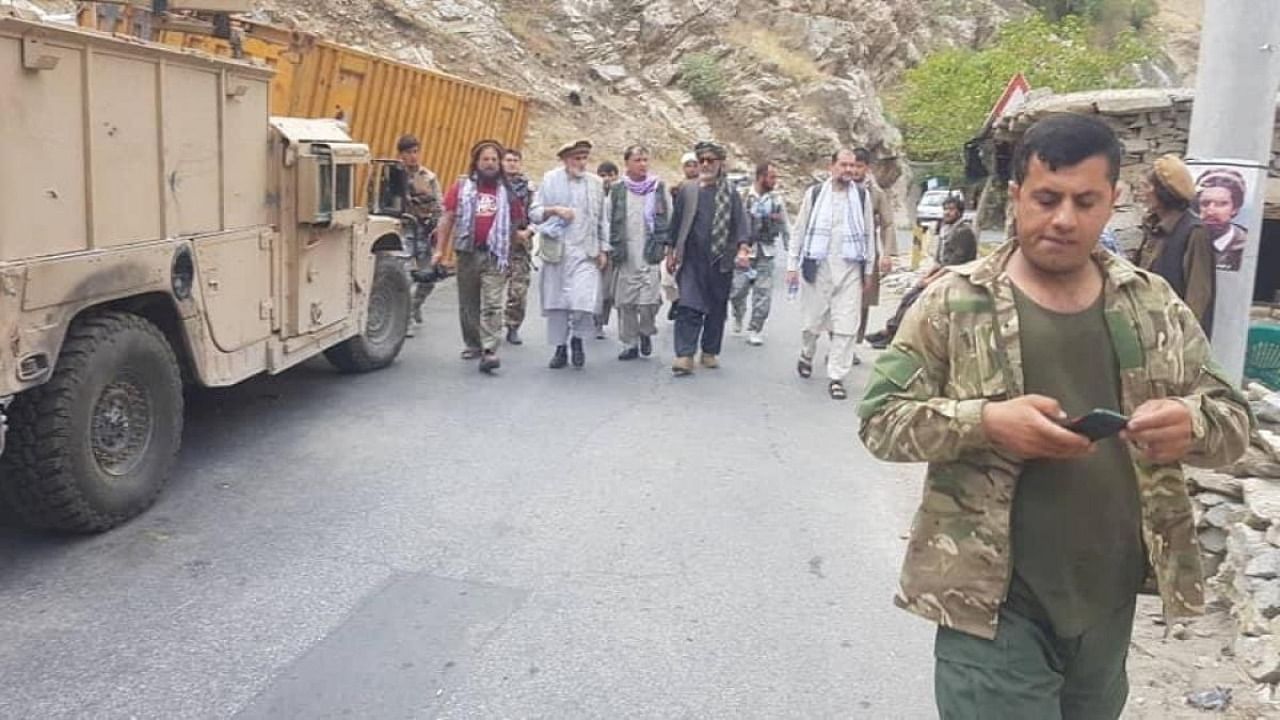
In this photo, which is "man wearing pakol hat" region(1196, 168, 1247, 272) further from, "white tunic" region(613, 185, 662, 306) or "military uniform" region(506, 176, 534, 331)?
"military uniform" region(506, 176, 534, 331)

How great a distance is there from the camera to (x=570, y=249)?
9.44m

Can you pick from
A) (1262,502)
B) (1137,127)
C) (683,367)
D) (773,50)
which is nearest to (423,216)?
(683,367)

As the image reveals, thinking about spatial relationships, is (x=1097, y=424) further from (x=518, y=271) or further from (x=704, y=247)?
(x=518, y=271)

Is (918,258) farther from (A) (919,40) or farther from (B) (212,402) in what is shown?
(A) (919,40)

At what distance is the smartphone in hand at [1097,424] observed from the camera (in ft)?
6.66

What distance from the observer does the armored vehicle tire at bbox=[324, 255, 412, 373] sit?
8.76 meters

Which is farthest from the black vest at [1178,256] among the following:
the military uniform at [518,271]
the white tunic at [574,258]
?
the military uniform at [518,271]

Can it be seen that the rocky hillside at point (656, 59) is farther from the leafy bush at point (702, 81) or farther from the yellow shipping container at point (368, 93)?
the yellow shipping container at point (368, 93)

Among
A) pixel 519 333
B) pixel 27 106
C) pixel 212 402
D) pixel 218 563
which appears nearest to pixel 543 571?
pixel 218 563

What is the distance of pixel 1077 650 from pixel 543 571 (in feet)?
9.82

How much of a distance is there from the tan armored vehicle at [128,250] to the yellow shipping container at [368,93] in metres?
1.52

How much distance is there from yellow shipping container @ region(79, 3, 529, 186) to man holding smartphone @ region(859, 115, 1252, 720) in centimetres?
643

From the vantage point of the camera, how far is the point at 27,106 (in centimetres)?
459

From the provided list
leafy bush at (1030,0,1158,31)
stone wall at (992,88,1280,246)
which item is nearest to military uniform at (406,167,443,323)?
stone wall at (992,88,1280,246)
